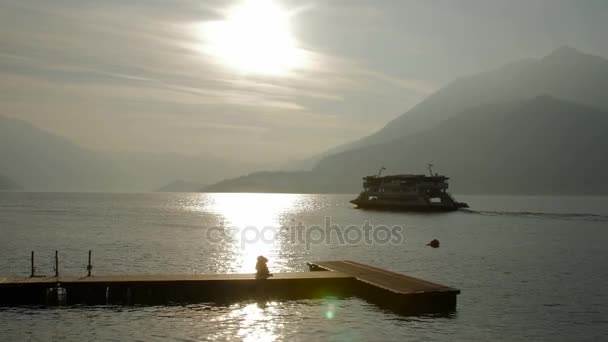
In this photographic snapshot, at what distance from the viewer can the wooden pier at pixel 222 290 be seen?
→ 3825 centimetres

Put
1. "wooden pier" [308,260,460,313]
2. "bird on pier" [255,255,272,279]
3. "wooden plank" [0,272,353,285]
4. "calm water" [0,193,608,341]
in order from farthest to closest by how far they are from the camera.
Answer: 1. "bird on pier" [255,255,272,279]
2. "wooden plank" [0,272,353,285]
3. "wooden pier" [308,260,460,313]
4. "calm water" [0,193,608,341]

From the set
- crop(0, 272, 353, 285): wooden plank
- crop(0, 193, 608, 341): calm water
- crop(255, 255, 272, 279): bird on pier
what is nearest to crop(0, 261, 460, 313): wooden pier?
crop(0, 272, 353, 285): wooden plank

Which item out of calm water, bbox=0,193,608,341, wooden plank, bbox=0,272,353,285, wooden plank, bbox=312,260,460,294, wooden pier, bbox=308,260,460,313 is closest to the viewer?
calm water, bbox=0,193,608,341

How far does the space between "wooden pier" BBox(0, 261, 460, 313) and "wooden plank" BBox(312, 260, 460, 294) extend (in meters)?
0.03

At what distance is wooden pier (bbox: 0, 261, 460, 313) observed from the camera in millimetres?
38250

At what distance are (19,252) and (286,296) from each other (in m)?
46.5

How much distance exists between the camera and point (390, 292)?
3853cm

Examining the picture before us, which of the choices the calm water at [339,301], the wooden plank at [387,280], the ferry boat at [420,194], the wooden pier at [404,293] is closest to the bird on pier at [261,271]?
the calm water at [339,301]

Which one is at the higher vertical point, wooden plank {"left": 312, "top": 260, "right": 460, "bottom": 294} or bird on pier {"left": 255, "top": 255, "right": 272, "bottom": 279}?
bird on pier {"left": 255, "top": 255, "right": 272, "bottom": 279}

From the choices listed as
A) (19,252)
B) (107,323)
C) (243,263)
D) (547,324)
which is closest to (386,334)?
(547,324)

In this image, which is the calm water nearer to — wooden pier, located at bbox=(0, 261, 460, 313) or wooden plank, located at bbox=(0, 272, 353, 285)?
wooden pier, located at bbox=(0, 261, 460, 313)

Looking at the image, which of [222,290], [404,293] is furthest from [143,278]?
[404,293]

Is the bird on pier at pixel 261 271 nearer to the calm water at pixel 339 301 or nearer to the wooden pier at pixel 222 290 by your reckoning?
the wooden pier at pixel 222 290

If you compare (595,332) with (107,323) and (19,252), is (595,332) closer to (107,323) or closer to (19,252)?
(107,323)
